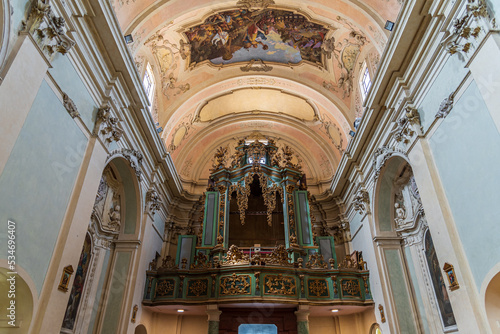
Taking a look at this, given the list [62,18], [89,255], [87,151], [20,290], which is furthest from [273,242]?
[62,18]

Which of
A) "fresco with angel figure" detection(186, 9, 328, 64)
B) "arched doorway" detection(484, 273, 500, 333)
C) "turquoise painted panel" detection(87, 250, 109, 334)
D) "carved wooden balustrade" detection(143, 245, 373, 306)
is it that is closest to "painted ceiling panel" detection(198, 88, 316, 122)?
"fresco with angel figure" detection(186, 9, 328, 64)

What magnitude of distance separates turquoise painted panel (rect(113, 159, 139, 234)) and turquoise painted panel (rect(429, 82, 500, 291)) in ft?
24.6

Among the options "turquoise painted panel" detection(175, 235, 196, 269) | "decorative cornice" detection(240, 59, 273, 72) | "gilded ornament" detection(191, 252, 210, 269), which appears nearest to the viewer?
"gilded ornament" detection(191, 252, 210, 269)

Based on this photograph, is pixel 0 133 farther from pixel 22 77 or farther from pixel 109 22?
pixel 109 22

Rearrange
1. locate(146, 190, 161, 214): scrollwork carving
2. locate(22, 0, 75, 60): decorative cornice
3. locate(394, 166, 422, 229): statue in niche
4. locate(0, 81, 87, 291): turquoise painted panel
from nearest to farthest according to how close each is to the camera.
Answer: locate(0, 81, 87, 291): turquoise painted panel → locate(22, 0, 75, 60): decorative cornice → locate(394, 166, 422, 229): statue in niche → locate(146, 190, 161, 214): scrollwork carving

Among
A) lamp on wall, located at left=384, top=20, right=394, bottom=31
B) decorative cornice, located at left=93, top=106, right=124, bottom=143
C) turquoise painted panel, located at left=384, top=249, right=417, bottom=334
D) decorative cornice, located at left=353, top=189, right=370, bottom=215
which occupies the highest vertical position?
lamp on wall, located at left=384, top=20, right=394, bottom=31

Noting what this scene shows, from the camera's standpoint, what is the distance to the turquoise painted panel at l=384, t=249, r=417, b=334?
8141mm

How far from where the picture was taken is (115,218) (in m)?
9.25

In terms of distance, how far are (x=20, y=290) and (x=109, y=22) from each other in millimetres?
5051

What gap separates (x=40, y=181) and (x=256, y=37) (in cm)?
883

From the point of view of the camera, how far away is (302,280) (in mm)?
9328

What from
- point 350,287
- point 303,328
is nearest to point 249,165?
point 350,287

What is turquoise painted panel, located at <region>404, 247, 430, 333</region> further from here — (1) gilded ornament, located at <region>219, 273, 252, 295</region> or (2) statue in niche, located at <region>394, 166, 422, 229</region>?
(1) gilded ornament, located at <region>219, 273, 252, 295</region>

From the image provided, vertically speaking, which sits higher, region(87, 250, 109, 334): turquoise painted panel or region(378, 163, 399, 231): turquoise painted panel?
region(378, 163, 399, 231): turquoise painted panel
